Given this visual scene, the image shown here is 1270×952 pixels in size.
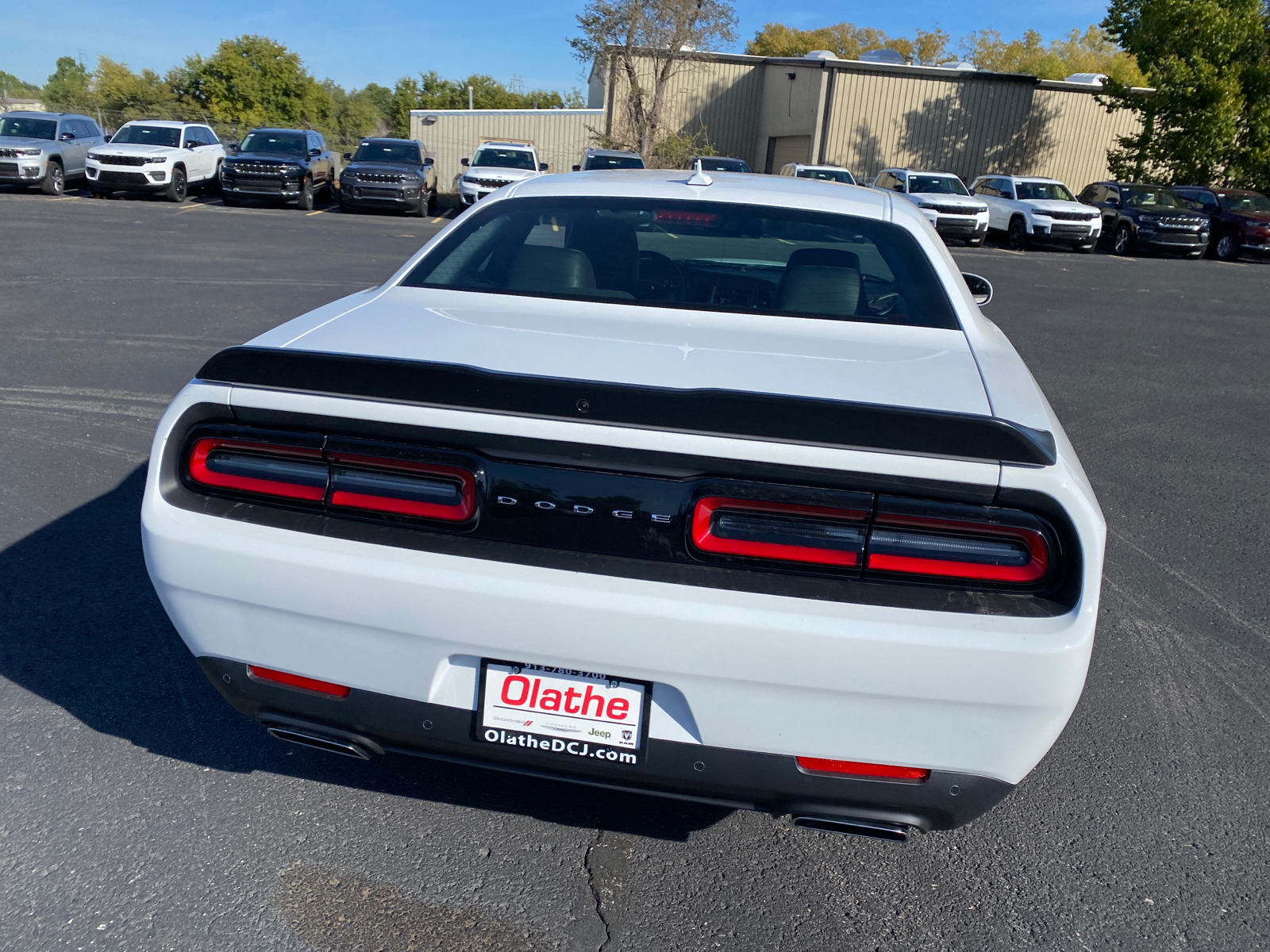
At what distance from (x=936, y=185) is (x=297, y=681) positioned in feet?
80.7

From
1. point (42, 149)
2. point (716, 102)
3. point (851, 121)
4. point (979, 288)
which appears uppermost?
point (716, 102)

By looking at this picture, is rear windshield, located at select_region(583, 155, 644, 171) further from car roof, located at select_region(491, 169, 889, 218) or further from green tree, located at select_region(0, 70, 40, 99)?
green tree, located at select_region(0, 70, 40, 99)

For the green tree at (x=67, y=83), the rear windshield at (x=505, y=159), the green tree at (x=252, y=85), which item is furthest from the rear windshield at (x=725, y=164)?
the green tree at (x=67, y=83)

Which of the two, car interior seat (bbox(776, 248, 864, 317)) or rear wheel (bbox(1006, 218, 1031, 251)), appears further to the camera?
rear wheel (bbox(1006, 218, 1031, 251))

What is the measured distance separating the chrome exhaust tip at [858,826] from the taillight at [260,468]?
50.6 inches

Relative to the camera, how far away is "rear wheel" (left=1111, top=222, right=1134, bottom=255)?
23506 millimetres

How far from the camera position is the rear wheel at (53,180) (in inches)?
808

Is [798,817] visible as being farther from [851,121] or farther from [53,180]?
[851,121]

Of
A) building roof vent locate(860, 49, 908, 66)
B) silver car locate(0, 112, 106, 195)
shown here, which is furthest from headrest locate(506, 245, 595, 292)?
building roof vent locate(860, 49, 908, 66)

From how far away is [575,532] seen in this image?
78.8 inches

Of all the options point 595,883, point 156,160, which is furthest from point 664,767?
point 156,160

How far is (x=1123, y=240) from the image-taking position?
23.6m

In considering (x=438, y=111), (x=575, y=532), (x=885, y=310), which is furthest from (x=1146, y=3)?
(x=575, y=532)

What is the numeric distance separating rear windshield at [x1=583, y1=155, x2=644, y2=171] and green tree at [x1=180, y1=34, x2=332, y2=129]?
36290mm
